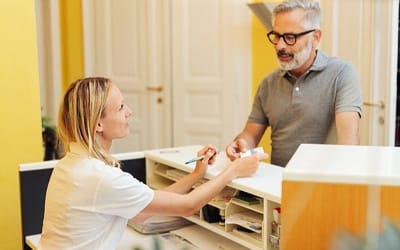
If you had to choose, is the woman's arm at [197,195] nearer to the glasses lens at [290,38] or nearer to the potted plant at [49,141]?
the glasses lens at [290,38]

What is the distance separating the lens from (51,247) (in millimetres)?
1644

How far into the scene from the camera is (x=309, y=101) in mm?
2291

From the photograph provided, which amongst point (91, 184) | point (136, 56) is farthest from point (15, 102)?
point (136, 56)

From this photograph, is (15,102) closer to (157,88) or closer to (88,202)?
(88,202)

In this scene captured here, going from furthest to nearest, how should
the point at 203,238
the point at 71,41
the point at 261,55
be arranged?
1. the point at 71,41
2. the point at 261,55
3. the point at 203,238

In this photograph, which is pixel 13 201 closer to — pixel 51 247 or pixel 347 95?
pixel 51 247

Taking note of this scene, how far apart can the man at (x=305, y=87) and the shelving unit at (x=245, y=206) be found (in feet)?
0.73

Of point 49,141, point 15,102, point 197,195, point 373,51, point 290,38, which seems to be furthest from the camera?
point 49,141

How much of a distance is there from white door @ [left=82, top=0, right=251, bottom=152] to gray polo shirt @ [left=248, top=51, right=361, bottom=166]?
1716 millimetres

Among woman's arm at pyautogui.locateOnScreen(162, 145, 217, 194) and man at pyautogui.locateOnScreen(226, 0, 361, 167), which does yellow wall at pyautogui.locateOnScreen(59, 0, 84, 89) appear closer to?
man at pyautogui.locateOnScreen(226, 0, 361, 167)

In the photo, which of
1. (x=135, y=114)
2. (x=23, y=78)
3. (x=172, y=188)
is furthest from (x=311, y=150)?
(x=135, y=114)

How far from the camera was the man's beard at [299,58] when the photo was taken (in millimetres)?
2258

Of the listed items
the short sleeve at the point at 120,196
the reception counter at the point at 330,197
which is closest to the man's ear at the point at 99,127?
the short sleeve at the point at 120,196

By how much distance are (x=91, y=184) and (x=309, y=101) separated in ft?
3.42
